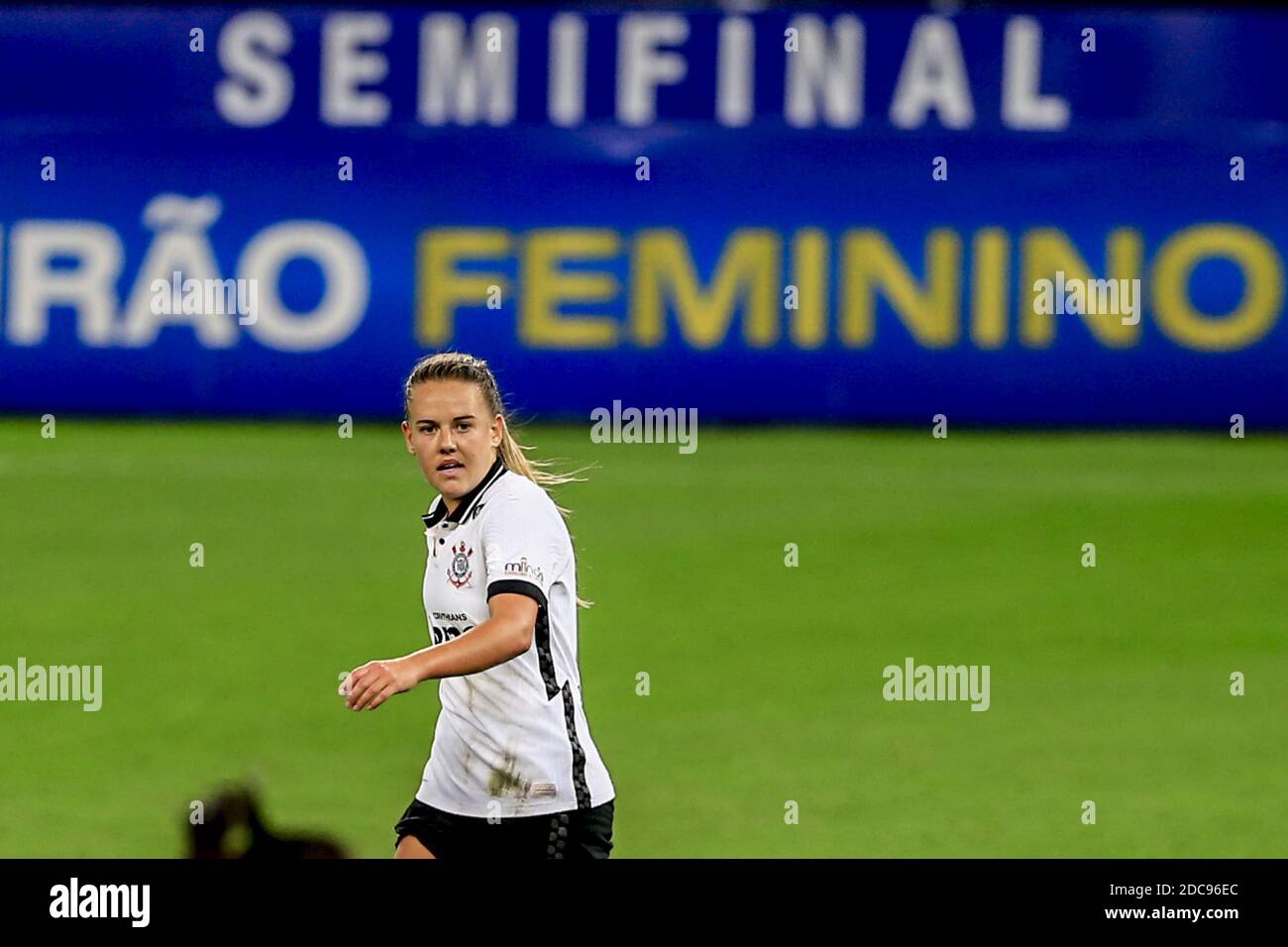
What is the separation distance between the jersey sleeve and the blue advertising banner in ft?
37.4

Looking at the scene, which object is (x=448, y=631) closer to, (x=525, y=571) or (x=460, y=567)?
(x=460, y=567)

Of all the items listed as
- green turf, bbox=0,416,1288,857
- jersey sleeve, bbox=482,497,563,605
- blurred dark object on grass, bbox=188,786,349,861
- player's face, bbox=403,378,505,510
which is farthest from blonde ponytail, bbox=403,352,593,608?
green turf, bbox=0,416,1288,857

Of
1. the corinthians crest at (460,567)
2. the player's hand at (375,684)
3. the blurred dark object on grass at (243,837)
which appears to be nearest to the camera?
the player's hand at (375,684)

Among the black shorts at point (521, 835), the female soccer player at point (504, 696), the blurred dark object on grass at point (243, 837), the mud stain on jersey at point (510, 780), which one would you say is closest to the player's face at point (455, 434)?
the female soccer player at point (504, 696)

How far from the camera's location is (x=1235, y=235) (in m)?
16.3

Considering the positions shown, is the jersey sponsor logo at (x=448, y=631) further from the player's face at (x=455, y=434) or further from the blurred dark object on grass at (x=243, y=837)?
the blurred dark object on grass at (x=243, y=837)

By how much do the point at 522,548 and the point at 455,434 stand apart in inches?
14.3

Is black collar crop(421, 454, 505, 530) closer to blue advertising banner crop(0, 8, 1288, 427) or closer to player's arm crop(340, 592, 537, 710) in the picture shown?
player's arm crop(340, 592, 537, 710)

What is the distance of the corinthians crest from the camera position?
4594 millimetres

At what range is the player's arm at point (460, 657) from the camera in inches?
161

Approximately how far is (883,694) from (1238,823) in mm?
2377

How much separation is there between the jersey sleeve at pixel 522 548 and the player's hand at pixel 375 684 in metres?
0.40

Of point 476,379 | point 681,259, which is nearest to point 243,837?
point 476,379
